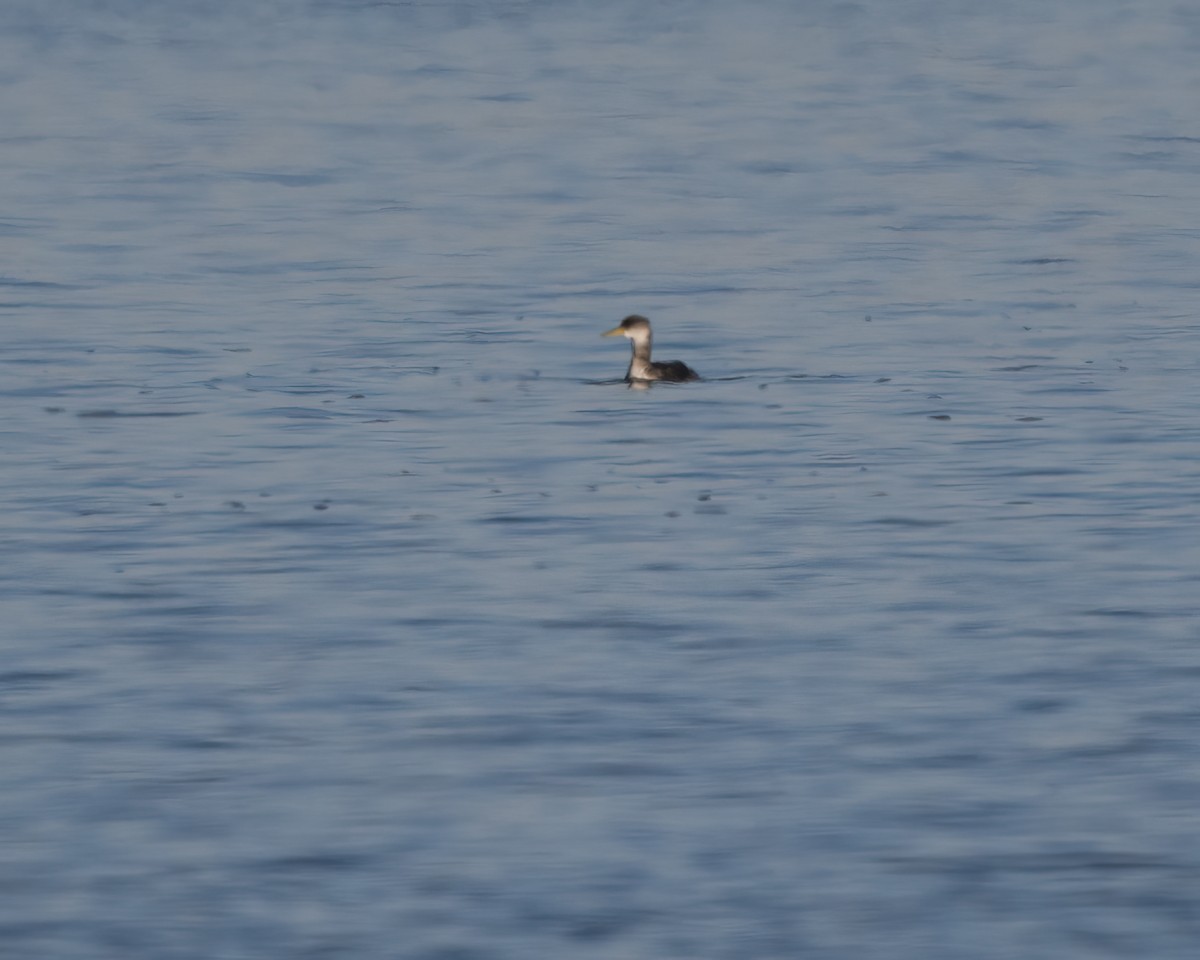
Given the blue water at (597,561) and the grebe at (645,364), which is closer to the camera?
the blue water at (597,561)

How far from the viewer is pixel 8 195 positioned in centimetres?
3080

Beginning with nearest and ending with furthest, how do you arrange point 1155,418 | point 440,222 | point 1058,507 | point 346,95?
point 1058,507
point 1155,418
point 440,222
point 346,95

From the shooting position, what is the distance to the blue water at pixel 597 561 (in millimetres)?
9117

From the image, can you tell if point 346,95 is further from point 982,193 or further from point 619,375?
point 619,375

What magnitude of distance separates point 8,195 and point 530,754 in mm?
21905

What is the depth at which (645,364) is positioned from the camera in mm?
20375

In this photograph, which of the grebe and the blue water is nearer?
the blue water

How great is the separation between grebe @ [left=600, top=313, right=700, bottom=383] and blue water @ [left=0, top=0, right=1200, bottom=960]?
0.30m

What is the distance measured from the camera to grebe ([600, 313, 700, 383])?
66.3 feet

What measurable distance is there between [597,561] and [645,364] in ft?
22.0

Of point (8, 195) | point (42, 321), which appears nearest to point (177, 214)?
point (8, 195)

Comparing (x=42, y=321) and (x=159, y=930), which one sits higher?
(x=42, y=321)

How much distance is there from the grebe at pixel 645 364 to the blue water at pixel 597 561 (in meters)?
0.30

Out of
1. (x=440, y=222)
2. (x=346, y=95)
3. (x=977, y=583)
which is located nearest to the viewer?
(x=977, y=583)
